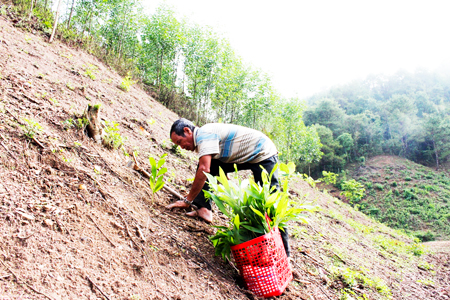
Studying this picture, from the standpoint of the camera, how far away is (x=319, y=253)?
315 cm

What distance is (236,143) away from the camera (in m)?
2.24

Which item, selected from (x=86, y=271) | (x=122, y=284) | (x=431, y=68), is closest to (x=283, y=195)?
(x=122, y=284)

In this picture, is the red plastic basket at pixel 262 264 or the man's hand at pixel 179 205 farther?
the man's hand at pixel 179 205

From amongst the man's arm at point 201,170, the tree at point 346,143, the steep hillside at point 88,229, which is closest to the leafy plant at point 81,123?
the steep hillside at point 88,229

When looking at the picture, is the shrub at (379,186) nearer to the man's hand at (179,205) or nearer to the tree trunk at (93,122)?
the man's hand at (179,205)

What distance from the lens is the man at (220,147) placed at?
208cm

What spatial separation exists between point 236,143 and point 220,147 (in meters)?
0.16

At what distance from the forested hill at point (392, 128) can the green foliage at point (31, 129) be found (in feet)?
137

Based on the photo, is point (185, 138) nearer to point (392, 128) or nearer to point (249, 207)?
point (249, 207)

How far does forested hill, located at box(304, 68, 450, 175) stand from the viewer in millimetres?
35884

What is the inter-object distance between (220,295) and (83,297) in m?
0.84

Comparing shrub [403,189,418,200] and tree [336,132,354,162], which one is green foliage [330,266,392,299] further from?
tree [336,132,354,162]

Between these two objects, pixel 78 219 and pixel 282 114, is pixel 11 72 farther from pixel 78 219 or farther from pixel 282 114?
pixel 282 114

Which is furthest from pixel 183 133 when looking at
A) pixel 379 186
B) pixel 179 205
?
pixel 379 186
